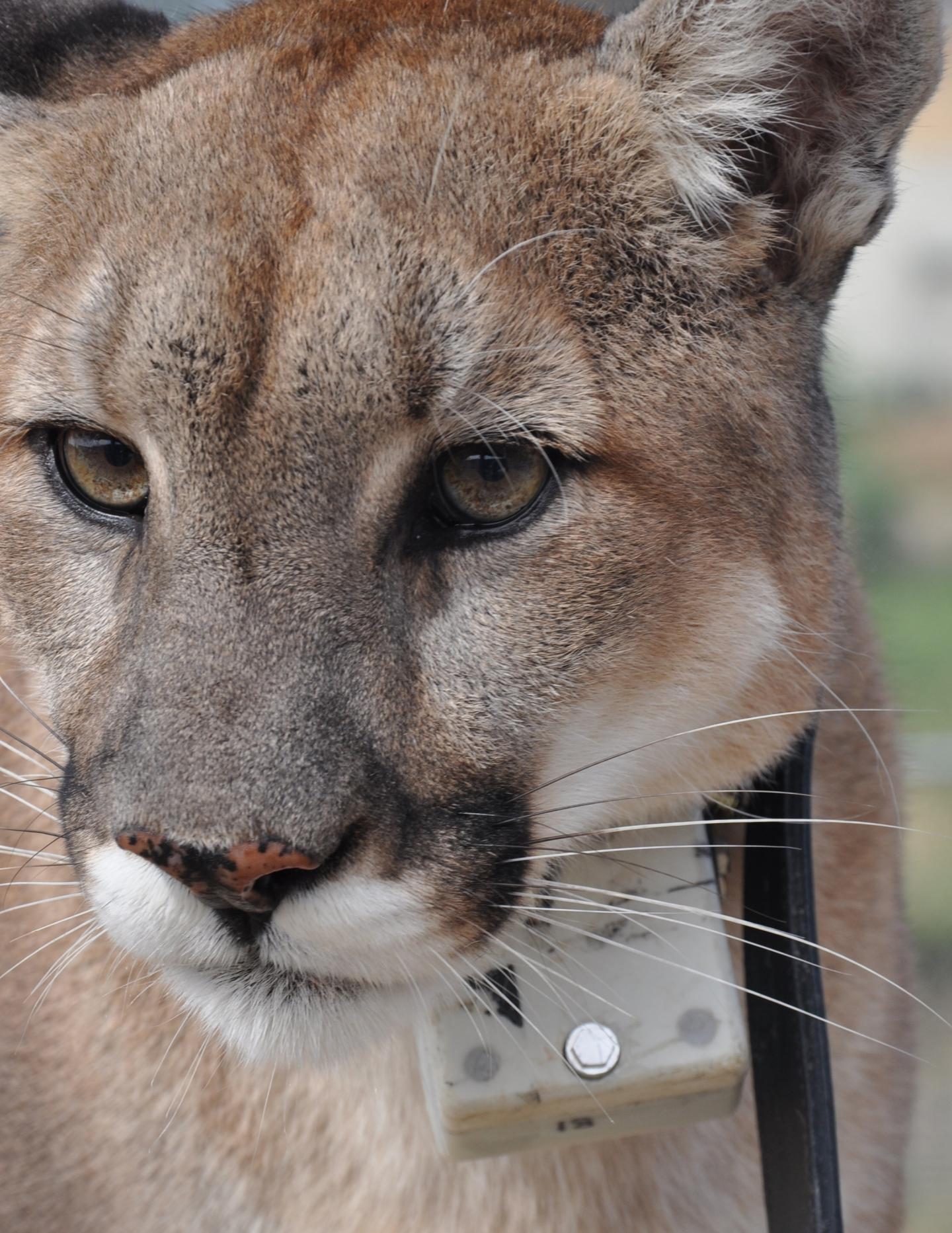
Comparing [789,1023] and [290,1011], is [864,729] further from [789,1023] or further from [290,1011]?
[290,1011]

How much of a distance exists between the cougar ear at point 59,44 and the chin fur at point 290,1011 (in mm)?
1412

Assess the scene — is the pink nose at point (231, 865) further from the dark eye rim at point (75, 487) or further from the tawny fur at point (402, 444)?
the dark eye rim at point (75, 487)

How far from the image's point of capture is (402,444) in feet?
6.05

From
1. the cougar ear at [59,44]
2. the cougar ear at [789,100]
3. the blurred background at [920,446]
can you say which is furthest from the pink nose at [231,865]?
the blurred background at [920,446]

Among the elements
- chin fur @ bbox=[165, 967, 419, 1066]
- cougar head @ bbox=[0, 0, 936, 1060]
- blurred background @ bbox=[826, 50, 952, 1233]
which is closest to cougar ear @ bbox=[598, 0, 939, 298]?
cougar head @ bbox=[0, 0, 936, 1060]

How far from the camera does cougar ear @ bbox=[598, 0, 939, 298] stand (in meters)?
2.05

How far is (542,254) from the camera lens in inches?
77.4

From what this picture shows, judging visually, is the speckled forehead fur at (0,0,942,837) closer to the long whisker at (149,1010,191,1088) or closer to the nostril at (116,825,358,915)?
the nostril at (116,825,358,915)

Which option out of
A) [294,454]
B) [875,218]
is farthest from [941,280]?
[294,454]

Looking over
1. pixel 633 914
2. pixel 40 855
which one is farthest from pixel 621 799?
pixel 40 855

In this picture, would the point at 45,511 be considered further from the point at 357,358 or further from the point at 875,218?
the point at 875,218

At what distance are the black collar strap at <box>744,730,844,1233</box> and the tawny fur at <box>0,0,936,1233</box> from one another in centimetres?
14

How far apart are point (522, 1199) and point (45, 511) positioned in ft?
4.28

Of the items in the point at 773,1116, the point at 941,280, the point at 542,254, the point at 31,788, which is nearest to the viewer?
the point at 542,254
